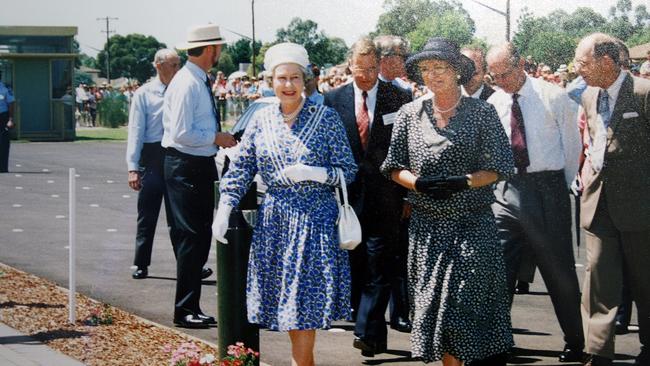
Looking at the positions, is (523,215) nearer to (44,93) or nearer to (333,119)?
(333,119)

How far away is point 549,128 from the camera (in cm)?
695

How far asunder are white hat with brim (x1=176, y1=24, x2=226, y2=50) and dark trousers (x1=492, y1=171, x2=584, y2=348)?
2.25m

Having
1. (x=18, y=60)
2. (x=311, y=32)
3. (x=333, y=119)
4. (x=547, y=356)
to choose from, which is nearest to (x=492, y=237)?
(x=333, y=119)

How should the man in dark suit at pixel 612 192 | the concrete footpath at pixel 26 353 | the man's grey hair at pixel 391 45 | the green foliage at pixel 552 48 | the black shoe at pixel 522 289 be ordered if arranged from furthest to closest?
the black shoe at pixel 522 289, the man's grey hair at pixel 391 45, the green foliage at pixel 552 48, the concrete footpath at pixel 26 353, the man in dark suit at pixel 612 192

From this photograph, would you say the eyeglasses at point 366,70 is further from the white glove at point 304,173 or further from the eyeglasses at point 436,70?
the white glove at point 304,173

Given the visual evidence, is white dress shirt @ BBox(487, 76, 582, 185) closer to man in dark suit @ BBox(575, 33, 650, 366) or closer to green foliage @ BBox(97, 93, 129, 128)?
man in dark suit @ BBox(575, 33, 650, 366)

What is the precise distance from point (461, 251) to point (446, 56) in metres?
0.93

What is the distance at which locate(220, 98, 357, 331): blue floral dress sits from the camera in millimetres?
5766

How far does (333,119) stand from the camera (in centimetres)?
596

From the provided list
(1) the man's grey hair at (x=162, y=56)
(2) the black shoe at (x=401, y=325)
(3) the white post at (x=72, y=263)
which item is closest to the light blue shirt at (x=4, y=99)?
(1) the man's grey hair at (x=162, y=56)

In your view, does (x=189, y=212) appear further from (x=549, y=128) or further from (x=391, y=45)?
(x=549, y=128)

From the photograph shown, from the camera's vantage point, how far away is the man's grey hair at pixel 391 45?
25.6 feet

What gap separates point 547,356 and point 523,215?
832mm

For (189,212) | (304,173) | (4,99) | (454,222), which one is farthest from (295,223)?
(4,99)
